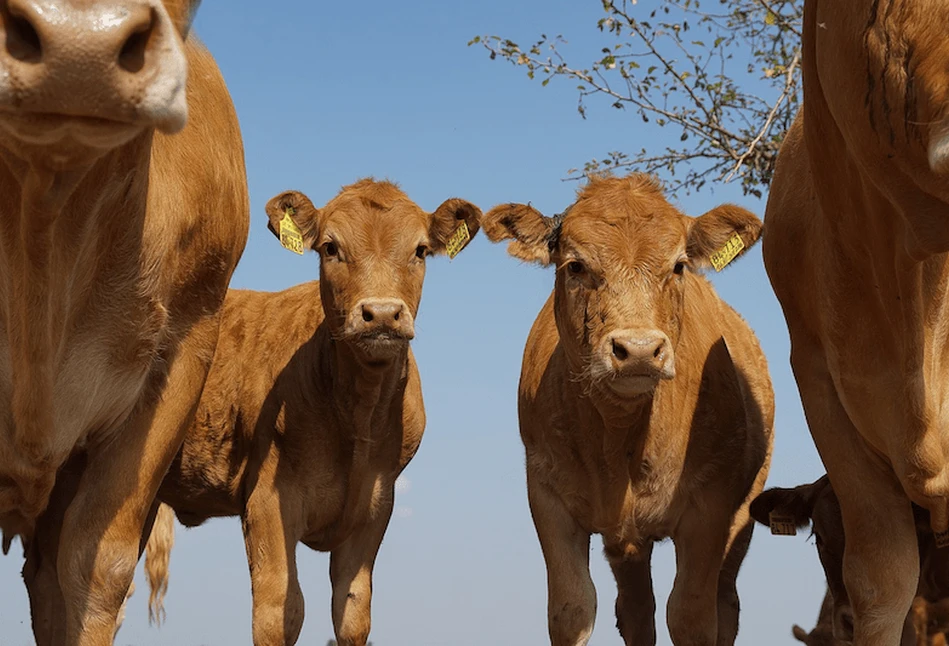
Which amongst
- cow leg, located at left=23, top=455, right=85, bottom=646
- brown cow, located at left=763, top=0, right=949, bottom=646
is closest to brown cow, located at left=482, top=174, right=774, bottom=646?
brown cow, located at left=763, top=0, right=949, bottom=646

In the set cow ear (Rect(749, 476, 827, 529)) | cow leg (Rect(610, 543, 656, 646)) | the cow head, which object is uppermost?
the cow head

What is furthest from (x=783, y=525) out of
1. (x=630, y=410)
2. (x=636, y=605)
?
(x=636, y=605)

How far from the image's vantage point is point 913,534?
498cm

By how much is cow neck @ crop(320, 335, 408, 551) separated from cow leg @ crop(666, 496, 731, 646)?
6.57 feet

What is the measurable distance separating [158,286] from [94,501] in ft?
2.40

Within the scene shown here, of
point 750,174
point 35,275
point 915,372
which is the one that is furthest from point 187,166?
point 750,174

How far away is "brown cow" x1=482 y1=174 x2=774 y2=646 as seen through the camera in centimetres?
633

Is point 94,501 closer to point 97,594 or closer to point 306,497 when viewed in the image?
point 97,594

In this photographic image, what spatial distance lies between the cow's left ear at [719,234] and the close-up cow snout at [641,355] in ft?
3.38

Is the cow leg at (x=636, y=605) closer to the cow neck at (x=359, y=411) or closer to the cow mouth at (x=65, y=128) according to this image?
the cow neck at (x=359, y=411)

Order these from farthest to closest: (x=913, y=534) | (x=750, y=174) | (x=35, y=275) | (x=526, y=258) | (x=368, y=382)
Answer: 1. (x=750, y=174)
2. (x=368, y=382)
3. (x=526, y=258)
4. (x=913, y=534)
5. (x=35, y=275)

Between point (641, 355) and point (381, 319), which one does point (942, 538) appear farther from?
point (381, 319)

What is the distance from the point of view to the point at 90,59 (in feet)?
10.3

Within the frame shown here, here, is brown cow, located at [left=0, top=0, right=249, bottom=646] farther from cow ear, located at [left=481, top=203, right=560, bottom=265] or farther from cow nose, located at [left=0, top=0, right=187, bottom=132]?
cow ear, located at [left=481, top=203, right=560, bottom=265]
